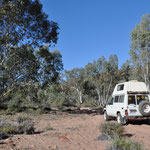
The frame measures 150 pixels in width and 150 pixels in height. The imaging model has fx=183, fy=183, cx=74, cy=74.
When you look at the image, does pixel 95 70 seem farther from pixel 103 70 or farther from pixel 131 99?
pixel 131 99

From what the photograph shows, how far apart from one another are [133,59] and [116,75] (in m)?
7.11

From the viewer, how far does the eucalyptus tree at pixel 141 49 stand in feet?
73.5

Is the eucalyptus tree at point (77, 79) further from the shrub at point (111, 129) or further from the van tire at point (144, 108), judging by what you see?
the shrub at point (111, 129)

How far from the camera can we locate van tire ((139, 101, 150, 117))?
389 inches

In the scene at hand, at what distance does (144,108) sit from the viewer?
9.93 meters

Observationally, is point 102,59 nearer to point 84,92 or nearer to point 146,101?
point 84,92

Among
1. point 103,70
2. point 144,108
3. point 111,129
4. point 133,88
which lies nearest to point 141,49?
point 103,70

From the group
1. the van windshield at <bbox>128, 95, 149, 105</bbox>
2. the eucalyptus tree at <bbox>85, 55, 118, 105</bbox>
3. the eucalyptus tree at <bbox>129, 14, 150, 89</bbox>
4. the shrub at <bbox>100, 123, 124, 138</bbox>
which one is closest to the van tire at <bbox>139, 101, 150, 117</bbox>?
the van windshield at <bbox>128, 95, 149, 105</bbox>

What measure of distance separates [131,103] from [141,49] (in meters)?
14.4

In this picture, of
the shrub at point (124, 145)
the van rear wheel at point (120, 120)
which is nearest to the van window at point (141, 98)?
the van rear wheel at point (120, 120)

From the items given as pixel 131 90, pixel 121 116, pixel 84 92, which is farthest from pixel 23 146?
pixel 84 92

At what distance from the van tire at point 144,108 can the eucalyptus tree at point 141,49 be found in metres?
13.0

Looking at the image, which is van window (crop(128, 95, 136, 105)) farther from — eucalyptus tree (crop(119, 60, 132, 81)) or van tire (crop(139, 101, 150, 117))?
eucalyptus tree (crop(119, 60, 132, 81))

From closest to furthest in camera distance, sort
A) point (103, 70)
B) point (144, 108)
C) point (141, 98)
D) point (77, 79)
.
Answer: point (144, 108) < point (141, 98) < point (103, 70) < point (77, 79)
